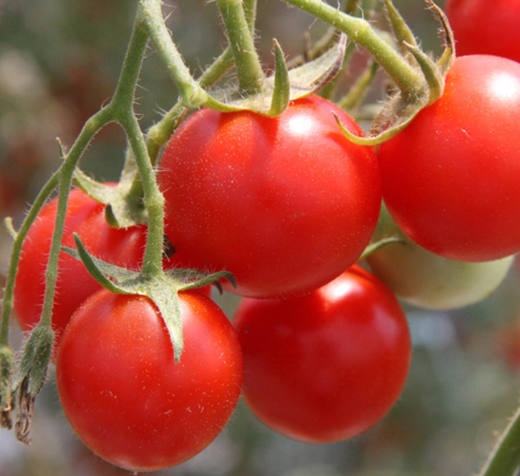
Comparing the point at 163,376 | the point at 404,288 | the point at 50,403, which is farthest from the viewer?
the point at 50,403

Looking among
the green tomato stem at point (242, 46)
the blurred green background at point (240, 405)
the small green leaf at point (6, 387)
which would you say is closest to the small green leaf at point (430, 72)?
the green tomato stem at point (242, 46)

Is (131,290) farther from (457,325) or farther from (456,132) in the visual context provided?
(457,325)

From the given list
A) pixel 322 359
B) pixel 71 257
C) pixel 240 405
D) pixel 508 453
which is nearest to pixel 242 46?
pixel 71 257

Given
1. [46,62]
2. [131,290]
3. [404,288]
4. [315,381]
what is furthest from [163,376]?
[46,62]

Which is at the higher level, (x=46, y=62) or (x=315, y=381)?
(x=315, y=381)

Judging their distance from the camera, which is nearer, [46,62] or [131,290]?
[131,290]
